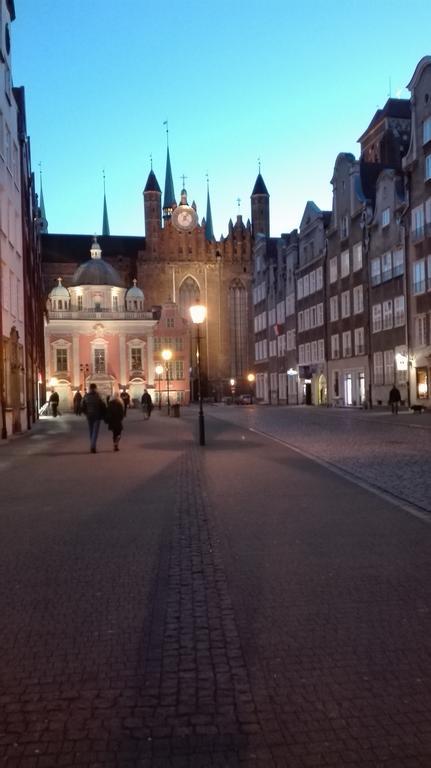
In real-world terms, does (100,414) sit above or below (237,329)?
below

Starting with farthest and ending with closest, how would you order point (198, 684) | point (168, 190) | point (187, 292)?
point (168, 190), point (187, 292), point (198, 684)

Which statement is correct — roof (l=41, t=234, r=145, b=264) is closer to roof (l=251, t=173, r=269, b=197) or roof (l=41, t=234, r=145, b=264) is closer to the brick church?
the brick church

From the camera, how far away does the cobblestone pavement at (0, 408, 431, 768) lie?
3.62 m

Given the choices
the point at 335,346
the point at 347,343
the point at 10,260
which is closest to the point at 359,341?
the point at 347,343

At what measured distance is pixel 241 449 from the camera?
65.7ft

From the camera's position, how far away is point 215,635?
5.08m

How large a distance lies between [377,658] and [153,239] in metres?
92.3

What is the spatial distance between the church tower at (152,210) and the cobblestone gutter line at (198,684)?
90.1 meters

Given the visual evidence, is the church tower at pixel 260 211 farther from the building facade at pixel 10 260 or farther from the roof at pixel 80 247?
the building facade at pixel 10 260

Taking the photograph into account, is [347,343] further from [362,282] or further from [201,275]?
[201,275]

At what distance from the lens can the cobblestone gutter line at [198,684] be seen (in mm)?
3555

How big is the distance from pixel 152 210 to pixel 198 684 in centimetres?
Answer: 9587

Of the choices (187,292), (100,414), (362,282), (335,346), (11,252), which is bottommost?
(100,414)

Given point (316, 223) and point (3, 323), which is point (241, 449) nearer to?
point (3, 323)
